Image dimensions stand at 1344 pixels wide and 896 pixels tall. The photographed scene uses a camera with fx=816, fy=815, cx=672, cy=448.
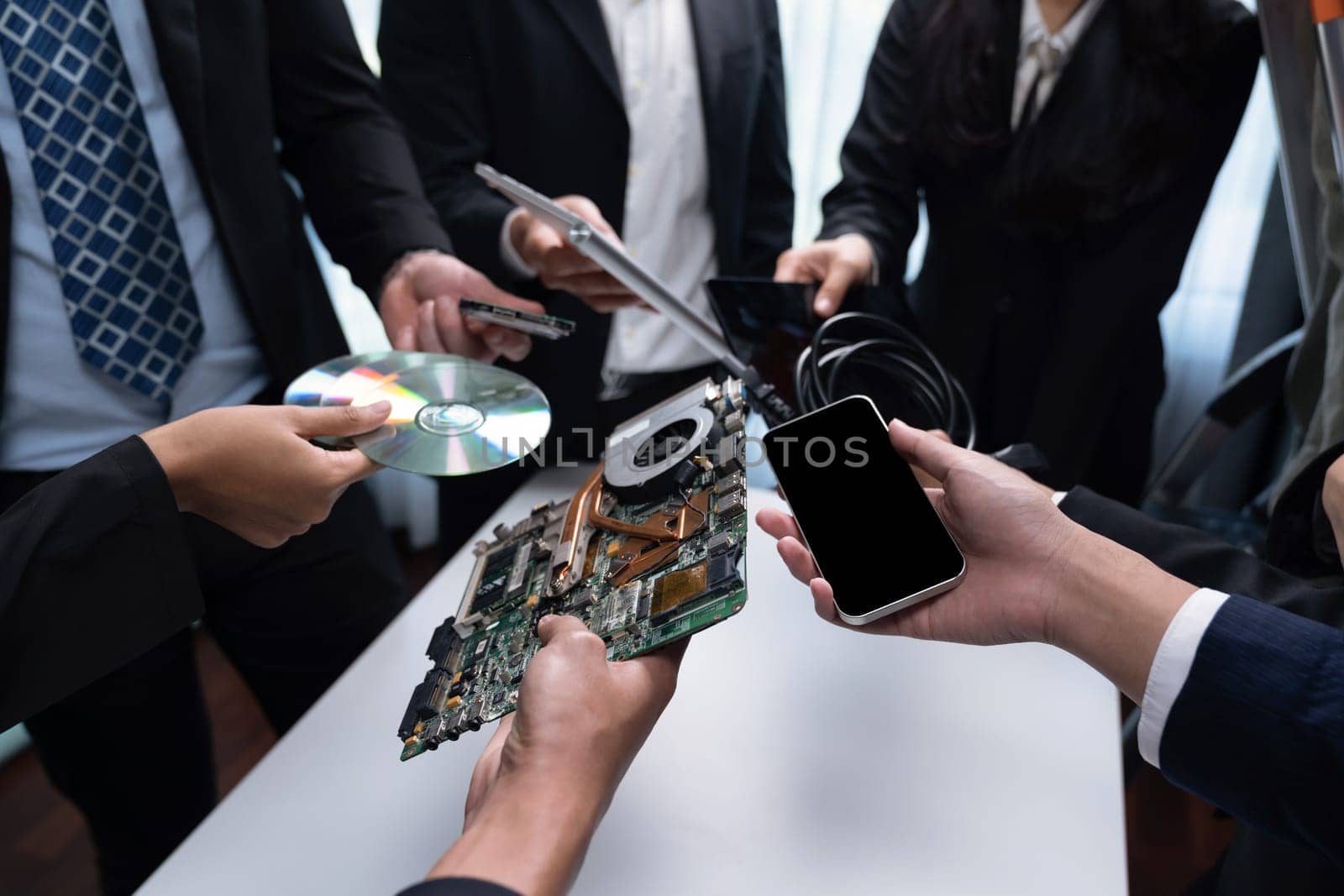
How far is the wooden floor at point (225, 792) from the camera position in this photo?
1188mm

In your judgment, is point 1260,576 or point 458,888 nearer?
point 458,888

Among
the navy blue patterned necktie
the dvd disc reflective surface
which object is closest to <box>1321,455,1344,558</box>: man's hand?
the dvd disc reflective surface

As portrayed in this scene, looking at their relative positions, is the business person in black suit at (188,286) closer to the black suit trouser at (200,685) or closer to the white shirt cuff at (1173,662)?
the black suit trouser at (200,685)

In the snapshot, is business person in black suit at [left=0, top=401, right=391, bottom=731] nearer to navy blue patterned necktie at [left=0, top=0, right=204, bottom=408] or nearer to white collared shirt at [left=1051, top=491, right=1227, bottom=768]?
navy blue patterned necktie at [left=0, top=0, right=204, bottom=408]

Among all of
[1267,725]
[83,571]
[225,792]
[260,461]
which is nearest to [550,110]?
[260,461]

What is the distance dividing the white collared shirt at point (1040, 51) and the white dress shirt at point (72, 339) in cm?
120

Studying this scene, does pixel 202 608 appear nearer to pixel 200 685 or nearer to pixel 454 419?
pixel 454 419

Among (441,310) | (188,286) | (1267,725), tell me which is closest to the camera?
A: (1267,725)

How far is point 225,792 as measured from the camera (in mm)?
1546

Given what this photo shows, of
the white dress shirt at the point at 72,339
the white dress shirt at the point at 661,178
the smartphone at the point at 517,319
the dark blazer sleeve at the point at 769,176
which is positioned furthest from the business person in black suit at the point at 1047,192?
the white dress shirt at the point at 72,339

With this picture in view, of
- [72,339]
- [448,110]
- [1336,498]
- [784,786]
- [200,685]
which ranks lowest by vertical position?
[200,685]

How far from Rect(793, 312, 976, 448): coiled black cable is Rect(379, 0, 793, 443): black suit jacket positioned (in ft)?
1.64

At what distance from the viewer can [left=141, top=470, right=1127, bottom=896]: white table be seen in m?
0.71

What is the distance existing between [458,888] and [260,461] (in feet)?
1.31
